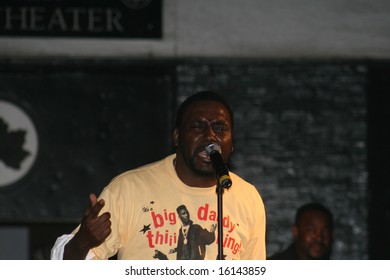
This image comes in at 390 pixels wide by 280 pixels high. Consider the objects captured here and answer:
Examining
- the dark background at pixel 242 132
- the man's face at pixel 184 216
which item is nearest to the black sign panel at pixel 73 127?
the dark background at pixel 242 132

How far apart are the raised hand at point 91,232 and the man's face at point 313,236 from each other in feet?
10.1

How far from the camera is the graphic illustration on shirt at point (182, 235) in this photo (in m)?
5.22

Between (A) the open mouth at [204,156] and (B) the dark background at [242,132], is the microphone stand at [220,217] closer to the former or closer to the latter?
(A) the open mouth at [204,156]

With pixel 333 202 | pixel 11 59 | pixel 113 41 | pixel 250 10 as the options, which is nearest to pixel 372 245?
pixel 333 202

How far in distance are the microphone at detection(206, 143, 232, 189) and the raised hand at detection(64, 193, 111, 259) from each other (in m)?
0.56

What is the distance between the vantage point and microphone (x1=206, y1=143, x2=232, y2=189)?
15.5ft

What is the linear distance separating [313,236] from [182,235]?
267cm

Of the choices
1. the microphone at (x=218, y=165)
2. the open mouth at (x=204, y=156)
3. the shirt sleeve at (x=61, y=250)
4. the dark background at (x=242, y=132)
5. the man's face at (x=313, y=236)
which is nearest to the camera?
the microphone at (x=218, y=165)

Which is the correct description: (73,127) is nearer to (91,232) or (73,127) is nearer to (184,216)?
(184,216)

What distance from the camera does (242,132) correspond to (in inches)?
342

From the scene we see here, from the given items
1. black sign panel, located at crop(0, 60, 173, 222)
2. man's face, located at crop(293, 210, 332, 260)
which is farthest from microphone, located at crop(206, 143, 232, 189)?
black sign panel, located at crop(0, 60, 173, 222)

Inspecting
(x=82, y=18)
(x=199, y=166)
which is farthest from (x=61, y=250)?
(x=82, y=18)

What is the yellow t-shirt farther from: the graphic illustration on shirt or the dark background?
the dark background
